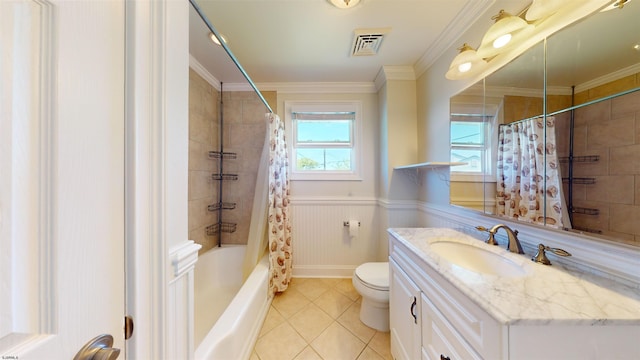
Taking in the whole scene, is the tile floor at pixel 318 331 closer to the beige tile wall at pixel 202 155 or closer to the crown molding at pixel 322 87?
the beige tile wall at pixel 202 155

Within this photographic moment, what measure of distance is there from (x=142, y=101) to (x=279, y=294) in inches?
76.7

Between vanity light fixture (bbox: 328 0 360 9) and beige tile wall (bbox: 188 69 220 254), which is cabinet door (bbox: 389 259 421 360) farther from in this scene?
vanity light fixture (bbox: 328 0 360 9)

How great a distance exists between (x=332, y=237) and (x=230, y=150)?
1.39 meters

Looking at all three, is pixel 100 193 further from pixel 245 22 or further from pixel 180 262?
pixel 245 22

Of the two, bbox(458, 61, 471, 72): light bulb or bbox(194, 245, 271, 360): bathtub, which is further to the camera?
bbox(458, 61, 471, 72): light bulb

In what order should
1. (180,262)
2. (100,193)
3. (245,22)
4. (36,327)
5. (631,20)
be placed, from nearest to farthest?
(36,327) < (100,193) < (180,262) < (631,20) < (245,22)

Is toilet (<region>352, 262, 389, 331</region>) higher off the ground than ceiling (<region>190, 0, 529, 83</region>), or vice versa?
ceiling (<region>190, 0, 529, 83</region>)

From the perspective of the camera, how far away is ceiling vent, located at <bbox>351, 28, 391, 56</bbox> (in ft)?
5.12

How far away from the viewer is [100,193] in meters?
0.44

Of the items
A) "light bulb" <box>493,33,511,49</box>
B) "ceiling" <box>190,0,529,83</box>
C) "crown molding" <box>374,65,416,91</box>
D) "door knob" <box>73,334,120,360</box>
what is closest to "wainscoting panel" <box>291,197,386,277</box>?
"crown molding" <box>374,65,416,91</box>

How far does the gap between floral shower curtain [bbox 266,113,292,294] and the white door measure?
54.8 inches

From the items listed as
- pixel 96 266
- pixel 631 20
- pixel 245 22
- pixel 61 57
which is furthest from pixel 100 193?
pixel 631 20

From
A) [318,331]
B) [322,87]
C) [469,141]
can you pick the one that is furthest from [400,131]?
[318,331]

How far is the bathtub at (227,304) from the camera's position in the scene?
1031mm
